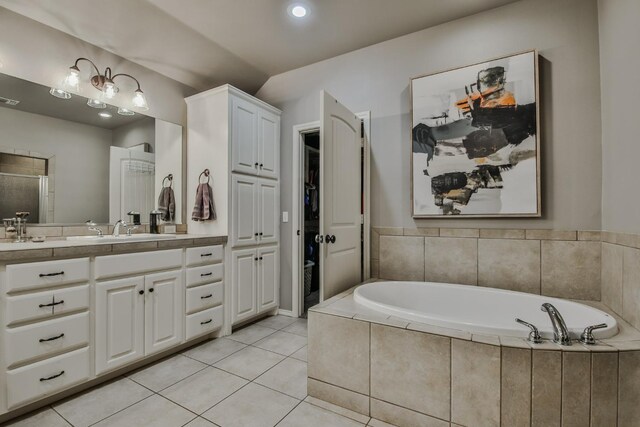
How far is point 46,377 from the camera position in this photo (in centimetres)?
162

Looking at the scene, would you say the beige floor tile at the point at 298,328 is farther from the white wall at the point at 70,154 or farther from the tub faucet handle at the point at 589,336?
the tub faucet handle at the point at 589,336

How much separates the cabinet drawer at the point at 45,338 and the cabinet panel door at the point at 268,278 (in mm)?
1502

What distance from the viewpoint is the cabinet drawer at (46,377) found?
4.99 feet

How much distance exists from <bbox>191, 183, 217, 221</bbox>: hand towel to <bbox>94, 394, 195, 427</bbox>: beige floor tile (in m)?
1.47

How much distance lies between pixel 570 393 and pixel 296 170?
2.65 meters

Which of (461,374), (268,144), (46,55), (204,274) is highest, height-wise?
(46,55)

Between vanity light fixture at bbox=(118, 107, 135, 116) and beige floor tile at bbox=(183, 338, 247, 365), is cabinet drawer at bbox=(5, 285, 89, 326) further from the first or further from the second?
vanity light fixture at bbox=(118, 107, 135, 116)

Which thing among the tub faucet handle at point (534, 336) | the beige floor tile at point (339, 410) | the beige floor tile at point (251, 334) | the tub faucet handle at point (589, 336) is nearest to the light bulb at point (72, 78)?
the beige floor tile at point (251, 334)

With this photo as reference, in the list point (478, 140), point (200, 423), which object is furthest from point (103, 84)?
point (478, 140)

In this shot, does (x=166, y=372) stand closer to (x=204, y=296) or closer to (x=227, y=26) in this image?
(x=204, y=296)

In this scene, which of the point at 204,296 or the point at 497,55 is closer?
the point at 497,55

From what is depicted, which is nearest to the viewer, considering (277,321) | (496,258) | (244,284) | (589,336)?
(589,336)

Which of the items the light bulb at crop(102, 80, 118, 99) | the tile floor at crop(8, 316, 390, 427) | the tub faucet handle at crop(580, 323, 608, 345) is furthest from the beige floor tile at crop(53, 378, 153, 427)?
the tub faucet handle at crop(580, 323, 608, 345)

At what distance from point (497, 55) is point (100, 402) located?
351cm
